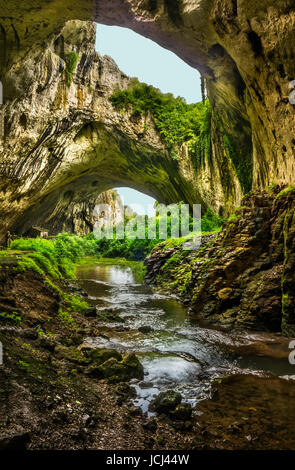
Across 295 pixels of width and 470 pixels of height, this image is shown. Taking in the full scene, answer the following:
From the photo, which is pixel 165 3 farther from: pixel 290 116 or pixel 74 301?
pixel 74 301

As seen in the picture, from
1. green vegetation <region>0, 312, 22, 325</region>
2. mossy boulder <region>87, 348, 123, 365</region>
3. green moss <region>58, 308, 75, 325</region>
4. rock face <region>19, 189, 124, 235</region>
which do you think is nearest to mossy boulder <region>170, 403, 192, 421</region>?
mossy boulder <region>87, 348, 123, 365</region>

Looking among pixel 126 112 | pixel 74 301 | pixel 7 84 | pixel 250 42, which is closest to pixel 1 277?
pixel 74 301

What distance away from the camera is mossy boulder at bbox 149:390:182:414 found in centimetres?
251

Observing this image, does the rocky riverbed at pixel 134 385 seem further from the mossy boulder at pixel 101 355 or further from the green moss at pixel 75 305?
the green moss at pixel 75 305

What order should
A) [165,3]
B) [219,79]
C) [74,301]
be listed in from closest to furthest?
1. [74,301]
2. [165,3]
3. [219,79]

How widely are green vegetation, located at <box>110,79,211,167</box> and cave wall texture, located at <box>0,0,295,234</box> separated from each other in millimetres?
550

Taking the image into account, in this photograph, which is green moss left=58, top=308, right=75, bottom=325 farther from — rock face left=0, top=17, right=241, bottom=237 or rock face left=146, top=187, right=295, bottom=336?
rock face left=0, top=17, right=241, bottom=237

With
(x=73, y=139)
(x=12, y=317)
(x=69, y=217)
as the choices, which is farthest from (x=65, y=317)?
(x=69, y=217)

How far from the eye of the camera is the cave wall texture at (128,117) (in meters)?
6.43

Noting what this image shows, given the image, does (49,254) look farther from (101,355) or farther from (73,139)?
(73,139)

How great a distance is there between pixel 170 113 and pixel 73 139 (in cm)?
554

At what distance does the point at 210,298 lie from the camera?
Answer: 19.5ft

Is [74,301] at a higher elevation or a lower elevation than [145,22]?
lower

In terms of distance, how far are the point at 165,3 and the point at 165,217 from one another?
9.45 meters
